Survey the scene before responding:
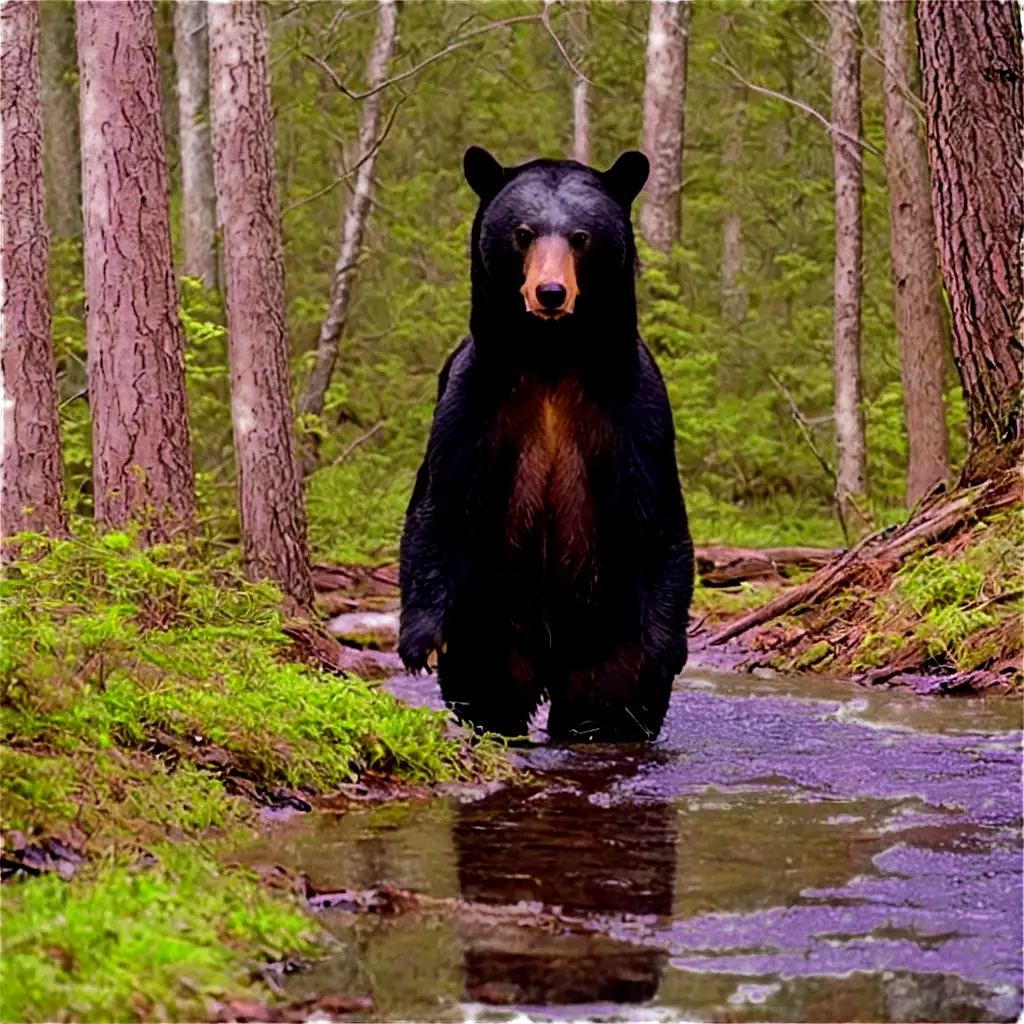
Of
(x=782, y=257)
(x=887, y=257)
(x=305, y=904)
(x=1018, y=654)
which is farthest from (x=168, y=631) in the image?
(x=887, y=257)

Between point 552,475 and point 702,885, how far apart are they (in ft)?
9.53

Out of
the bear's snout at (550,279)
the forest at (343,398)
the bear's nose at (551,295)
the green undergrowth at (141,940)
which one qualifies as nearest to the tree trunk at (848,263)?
the forest at (343,398)

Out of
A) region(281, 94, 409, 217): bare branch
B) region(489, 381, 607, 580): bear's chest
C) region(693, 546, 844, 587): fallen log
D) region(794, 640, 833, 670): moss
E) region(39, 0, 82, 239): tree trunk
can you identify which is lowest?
region(693, 546, 844, 587): fallen log

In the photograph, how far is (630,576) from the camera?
709 cm

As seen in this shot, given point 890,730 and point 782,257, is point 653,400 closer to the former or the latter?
point 890,730

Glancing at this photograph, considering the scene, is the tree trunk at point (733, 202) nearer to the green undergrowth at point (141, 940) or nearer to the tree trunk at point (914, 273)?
the tree trunk at point (914, 273)

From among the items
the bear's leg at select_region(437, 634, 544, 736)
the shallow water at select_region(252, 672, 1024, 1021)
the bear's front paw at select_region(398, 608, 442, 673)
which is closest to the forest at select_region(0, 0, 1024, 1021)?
the shallow water at select_region(252, 672, 1024, 1021)

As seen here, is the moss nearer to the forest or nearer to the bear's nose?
the forest

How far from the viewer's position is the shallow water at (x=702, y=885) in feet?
11.0

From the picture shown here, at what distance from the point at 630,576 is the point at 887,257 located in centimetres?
1806

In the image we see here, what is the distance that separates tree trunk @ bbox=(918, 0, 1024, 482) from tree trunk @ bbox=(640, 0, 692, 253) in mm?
10794

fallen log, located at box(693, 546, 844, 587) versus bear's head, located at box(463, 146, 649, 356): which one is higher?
bear's head, located at box(463, 146, 649, 356)

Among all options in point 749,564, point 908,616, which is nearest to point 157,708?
point 908,616

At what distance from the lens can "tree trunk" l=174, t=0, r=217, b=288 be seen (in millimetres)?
22641
